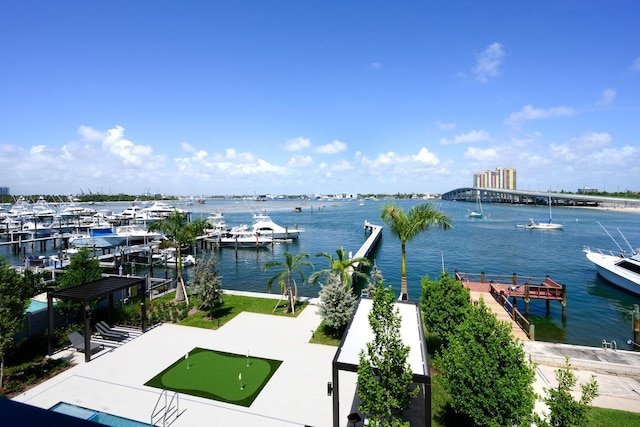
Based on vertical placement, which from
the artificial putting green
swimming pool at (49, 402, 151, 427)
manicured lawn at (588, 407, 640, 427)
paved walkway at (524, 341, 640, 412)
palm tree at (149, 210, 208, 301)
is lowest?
paved walkway at (524, 341, 640, 412)

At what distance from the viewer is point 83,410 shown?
389 inches

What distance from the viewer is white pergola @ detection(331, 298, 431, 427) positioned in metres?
8.82

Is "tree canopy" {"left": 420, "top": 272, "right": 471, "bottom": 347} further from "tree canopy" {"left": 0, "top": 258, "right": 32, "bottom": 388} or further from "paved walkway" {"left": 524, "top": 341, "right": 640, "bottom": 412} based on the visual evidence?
"tree canopy" {"left": 0, "top": 258, "right": 32, "bottom": 388}

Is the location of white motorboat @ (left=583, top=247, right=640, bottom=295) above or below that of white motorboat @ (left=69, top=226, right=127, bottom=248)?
below

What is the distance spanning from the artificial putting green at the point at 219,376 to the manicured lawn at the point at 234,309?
3824 millimetres

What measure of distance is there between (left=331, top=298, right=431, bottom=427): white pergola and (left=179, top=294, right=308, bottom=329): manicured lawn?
9.30m

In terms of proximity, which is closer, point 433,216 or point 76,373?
point 76,373

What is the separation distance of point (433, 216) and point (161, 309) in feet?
58.8

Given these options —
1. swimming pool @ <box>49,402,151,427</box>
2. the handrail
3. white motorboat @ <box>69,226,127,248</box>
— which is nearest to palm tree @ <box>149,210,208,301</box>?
the handrail

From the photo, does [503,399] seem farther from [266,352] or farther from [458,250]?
[458,250]

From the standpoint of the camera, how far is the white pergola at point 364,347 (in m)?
8.82

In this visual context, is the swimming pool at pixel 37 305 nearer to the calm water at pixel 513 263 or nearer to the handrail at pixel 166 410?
the handrail at pixel 166 410

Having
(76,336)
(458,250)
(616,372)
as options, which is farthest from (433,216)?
(458,250)

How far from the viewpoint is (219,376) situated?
44.2 ft
